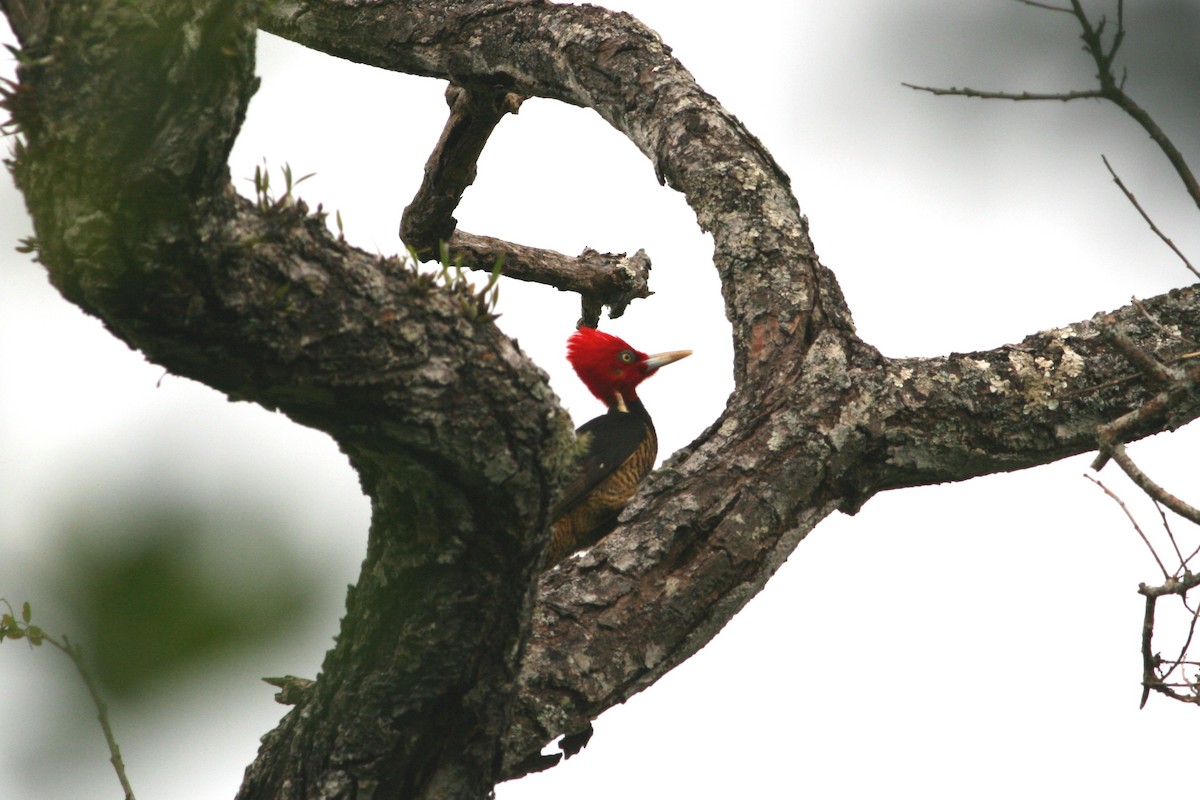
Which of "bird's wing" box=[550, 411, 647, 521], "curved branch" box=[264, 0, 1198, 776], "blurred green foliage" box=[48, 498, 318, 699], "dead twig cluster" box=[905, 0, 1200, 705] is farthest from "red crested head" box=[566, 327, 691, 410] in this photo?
"blurred green foliage" box=[48, 498, 318, 699]

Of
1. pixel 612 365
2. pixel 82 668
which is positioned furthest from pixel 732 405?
pixel 612 365

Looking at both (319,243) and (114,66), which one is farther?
(319,243)

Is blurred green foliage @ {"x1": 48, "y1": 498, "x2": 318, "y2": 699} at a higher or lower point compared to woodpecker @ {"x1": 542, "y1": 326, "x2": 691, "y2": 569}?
lower

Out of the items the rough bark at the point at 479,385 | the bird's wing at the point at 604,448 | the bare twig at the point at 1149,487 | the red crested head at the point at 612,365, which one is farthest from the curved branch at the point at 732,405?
the red crested head at the point at 612,365

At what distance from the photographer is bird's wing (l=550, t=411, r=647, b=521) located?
18.0 ft

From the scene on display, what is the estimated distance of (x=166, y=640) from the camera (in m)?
0.85

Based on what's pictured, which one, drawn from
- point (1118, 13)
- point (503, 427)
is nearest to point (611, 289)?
point (503, 427)

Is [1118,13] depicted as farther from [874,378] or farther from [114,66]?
[874,378]

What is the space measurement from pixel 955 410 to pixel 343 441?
2064 mm

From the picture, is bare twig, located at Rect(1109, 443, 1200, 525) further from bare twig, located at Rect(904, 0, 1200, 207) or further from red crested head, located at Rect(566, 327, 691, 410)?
red crested head, located at Rect(566, 327, 691, 410)

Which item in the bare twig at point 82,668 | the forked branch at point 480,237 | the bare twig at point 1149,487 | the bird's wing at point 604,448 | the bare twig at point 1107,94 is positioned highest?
the forked branch at point 480,237

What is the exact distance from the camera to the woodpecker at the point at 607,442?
5.55 metres

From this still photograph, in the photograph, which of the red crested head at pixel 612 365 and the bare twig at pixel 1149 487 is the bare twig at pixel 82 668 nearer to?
the bare twig at pixel 1149 487

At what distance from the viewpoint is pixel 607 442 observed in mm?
5859
